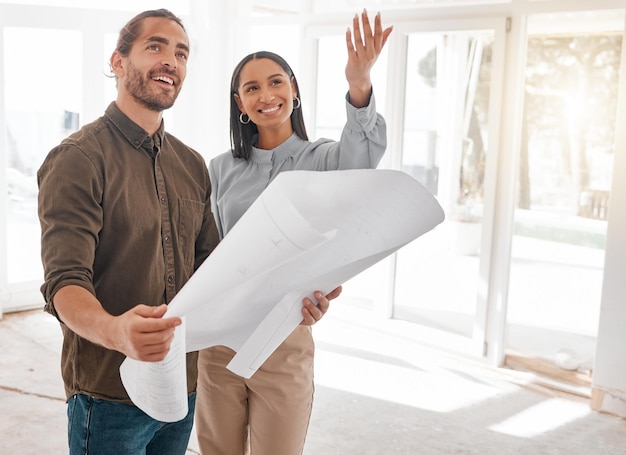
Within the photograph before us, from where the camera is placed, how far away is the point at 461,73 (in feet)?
16.0

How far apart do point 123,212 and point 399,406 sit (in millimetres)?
2781

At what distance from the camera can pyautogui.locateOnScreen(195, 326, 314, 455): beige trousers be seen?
75.2 inches

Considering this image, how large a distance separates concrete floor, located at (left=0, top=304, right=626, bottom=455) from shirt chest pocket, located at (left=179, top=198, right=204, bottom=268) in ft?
6.53

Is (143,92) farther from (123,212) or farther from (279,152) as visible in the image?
(279,152)

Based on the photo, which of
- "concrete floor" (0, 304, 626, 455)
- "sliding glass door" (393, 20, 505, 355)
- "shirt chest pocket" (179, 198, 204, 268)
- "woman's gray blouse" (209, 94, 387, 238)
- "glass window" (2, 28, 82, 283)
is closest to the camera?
"shirt chest pocket" (179, 198, 204, 268)

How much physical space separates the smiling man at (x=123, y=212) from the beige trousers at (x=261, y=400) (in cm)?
47

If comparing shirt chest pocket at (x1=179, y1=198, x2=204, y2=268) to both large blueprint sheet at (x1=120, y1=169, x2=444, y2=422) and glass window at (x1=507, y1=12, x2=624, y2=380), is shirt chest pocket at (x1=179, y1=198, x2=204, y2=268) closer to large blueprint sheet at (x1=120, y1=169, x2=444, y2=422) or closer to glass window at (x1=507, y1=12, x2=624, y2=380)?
large blueprint sheet at (x1=120, y1=169, x2=444, y2=422)

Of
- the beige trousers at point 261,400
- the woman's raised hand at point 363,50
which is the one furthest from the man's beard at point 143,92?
the beige trousers at point 261,400

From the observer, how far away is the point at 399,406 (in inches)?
148

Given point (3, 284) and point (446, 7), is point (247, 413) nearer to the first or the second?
point (446, 7)

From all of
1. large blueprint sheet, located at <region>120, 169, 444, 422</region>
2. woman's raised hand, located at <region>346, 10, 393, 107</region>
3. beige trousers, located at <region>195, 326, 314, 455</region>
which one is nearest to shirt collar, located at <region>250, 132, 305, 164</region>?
woman's raised hand, located at <region>346, 10, 393, 107</region>

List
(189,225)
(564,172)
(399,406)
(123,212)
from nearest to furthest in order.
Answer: (123,212) → (189,225) → (399,406) → (564,172)

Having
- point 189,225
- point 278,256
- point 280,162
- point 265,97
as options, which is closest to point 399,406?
point 280,162

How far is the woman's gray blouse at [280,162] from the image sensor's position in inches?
71.0
